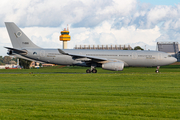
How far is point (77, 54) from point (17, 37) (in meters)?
9.46

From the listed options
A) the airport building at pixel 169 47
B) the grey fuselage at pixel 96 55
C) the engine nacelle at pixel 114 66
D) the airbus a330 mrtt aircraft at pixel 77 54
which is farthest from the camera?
the airport building at pixel 169 47

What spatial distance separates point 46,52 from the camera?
38656mm

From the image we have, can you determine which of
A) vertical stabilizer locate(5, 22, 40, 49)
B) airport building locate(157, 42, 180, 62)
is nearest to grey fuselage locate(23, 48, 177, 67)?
vertical stabilizer locate(5, 22, 40, 49)

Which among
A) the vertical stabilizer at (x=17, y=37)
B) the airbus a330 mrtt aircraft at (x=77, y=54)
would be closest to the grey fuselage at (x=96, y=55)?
the airbus a330 mrtt aircraft at (x=77, y=54)

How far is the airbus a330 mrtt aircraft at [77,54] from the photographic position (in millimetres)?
38156

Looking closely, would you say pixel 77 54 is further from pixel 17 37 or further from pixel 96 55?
pixel 17 37

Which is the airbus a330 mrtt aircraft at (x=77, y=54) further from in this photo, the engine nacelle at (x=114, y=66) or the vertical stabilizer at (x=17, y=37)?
the engine nacelle at (x=114, y=66)

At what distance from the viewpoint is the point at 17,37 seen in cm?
3962

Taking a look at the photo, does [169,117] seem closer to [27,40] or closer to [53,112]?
[53,112]

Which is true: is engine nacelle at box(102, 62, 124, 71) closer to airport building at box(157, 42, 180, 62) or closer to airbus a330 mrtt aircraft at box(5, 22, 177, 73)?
airbus a330 mrtt aircraft at box(5, 22, 177, 73)

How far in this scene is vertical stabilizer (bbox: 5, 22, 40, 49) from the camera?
39.6 metres

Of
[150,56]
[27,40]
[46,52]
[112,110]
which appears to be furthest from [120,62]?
[112,110]

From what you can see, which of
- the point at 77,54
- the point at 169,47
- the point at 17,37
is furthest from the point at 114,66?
the point at 169,47

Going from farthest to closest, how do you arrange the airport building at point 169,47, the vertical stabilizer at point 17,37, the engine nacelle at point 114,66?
1. the airport building at point 169,47
2. the vertical stabilizer at point 17,37
3. the engine nacelle at point 114,66
